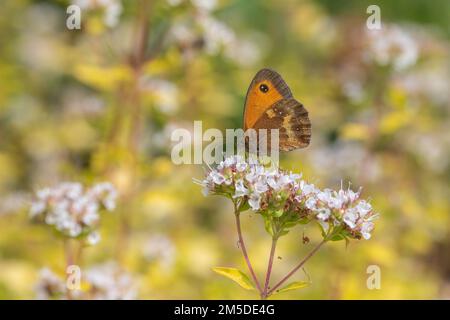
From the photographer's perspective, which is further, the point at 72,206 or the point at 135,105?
the point at 135,105

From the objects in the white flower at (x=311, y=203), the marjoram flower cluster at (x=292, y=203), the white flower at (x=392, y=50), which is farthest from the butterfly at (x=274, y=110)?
the white flower at (x=392, y=50)

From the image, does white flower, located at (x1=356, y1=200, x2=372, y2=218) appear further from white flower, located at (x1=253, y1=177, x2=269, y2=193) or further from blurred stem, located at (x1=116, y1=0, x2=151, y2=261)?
blurred stem, located at (x1=116, y1=0, x2=151, y2=261)

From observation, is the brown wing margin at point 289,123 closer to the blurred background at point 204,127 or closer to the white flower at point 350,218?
the white flower at point 350,218

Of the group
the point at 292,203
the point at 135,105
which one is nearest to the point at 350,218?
the point at 292,203

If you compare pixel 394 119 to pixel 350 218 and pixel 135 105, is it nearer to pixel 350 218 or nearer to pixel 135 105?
pixel 135 105

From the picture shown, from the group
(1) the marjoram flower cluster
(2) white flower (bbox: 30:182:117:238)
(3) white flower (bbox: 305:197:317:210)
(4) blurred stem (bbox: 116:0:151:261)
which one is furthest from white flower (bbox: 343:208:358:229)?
(4) blurred stem (bbox: 116:0:151:261)

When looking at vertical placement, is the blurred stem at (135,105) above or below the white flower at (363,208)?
above
